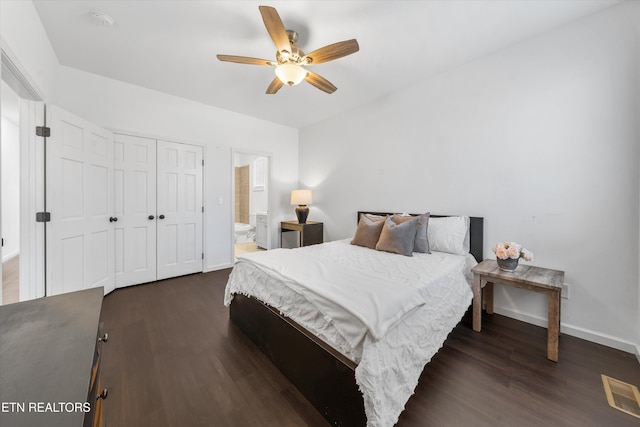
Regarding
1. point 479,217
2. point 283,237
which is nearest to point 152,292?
point 283,237

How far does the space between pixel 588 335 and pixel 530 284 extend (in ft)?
2.61

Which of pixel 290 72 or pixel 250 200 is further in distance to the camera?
pixel 250 200

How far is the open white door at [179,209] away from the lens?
3.53 meters

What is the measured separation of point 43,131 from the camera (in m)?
2.20

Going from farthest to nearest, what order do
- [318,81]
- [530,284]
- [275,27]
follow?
1. [318,81]
2. [530,284]
3. [275,27]

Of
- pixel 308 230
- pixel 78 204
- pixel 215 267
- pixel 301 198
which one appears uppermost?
pixel 301 198

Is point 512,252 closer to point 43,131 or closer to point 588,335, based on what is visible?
point 588,335

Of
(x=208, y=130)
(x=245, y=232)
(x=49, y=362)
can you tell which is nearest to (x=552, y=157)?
(x=49, y=362)

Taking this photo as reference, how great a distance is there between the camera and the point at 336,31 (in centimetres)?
216

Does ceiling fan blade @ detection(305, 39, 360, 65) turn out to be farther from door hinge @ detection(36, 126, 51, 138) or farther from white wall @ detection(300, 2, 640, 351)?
door hinge @ detection(36, 126, 51, 138)

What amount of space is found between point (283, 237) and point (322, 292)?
3.57m

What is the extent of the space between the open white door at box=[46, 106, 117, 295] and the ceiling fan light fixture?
2137 mm

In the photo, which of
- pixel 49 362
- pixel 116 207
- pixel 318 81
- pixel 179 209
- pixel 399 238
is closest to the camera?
pixel 49 362
